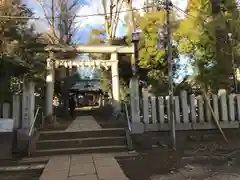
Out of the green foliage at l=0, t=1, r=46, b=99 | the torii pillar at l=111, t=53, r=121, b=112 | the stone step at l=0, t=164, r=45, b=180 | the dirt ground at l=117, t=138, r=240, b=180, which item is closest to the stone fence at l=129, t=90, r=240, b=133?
the dirt ground at l=117, t=138, r=240, b=180

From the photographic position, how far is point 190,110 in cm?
869

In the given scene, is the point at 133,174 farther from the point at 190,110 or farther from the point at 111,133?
the point at 190,110

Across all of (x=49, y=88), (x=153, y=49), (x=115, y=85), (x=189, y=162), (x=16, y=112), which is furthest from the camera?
(x=153, y=49)

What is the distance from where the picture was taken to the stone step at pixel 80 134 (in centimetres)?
829

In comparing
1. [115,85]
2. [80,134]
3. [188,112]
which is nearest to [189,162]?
[188,112]

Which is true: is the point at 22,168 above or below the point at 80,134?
below

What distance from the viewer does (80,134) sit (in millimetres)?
8484

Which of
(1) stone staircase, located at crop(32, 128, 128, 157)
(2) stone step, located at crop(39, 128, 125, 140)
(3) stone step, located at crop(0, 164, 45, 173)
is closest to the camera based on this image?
(3) stone step, located at crop(0, 164, 45, 173)

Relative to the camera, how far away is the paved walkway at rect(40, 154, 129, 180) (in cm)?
518

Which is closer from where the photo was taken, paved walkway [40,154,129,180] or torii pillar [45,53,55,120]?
paved walkway [40,154,129,180]

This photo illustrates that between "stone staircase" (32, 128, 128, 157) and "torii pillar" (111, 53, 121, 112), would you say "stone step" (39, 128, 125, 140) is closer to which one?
"stone staircase" (32, 128, 128, 157)

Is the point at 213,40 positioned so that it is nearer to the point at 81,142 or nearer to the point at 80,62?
the point at 80,62

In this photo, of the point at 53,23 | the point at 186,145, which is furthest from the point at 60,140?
the point at 53,23

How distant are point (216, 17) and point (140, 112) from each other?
5.62 meters
